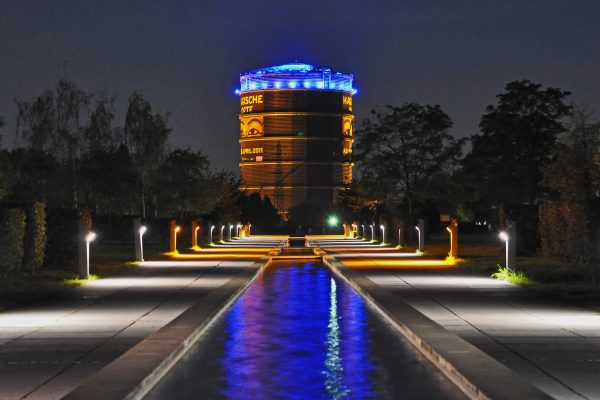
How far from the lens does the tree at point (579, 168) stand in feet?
140

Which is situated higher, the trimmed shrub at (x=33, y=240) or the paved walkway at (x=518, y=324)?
the trimmed shrub at (x=33, y=240)

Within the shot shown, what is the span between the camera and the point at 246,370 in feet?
40.8

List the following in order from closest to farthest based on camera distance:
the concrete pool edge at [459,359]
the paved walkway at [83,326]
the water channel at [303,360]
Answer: the concrete pool edge at [459,359] → the water channel at [303,360] → the paved walkway at [83,326]

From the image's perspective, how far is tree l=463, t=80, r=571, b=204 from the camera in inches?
2653

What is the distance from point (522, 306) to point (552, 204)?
15759 mm

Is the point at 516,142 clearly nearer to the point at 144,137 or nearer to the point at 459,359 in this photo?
the point at 144,137

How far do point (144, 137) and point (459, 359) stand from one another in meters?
58.3

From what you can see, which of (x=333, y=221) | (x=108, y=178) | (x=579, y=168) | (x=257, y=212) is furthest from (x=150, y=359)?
(x=257, y=212)

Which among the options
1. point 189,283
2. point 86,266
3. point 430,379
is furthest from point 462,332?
point 86,266

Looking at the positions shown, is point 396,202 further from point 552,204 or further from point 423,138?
point 552,204

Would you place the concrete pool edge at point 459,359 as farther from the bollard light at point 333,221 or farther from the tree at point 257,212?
the tree at point 257,212

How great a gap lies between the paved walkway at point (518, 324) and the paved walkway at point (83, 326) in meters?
4.72

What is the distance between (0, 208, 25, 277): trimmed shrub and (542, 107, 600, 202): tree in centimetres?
2221

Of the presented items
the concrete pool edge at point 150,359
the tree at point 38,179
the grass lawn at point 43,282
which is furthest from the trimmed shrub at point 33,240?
the tree at point 38,179
